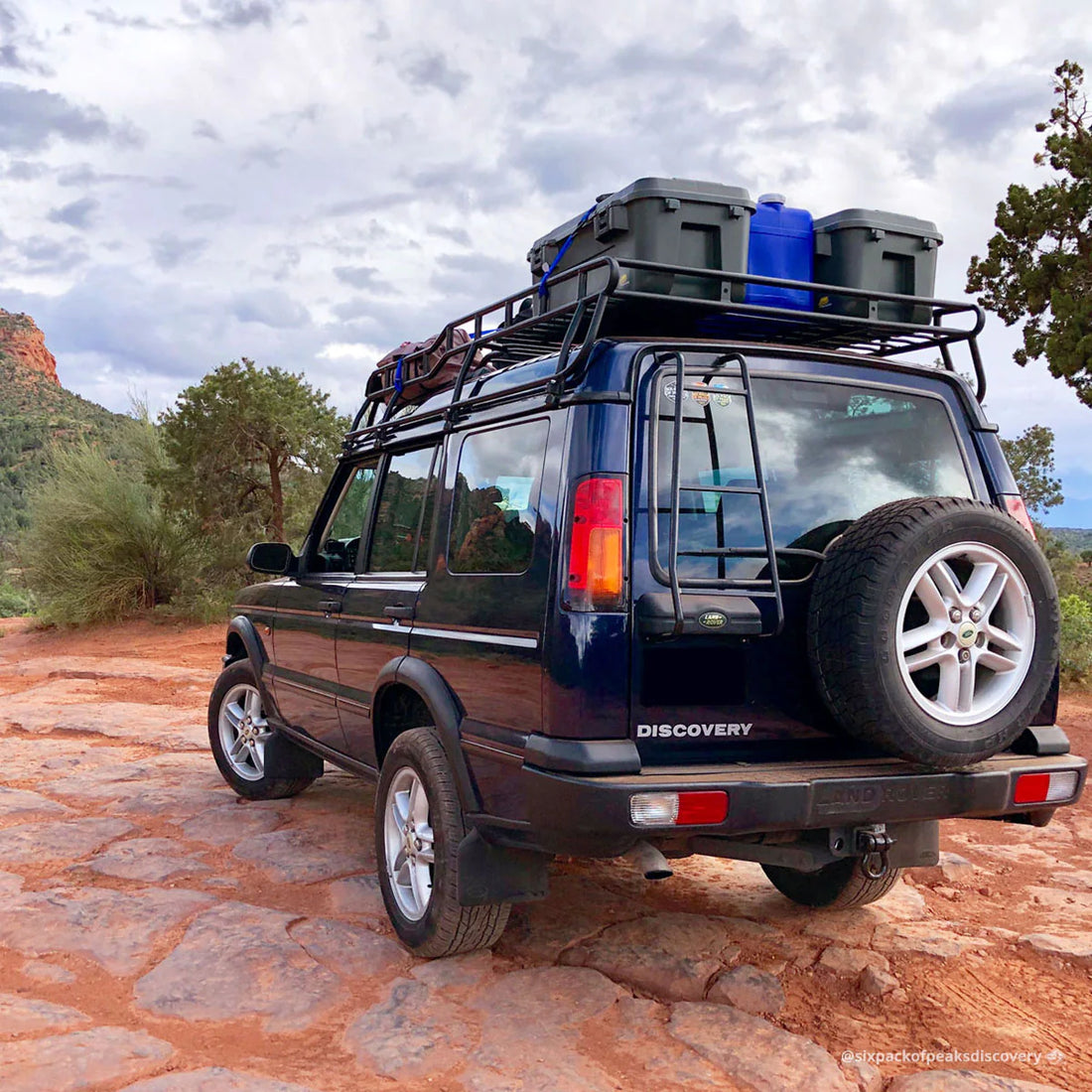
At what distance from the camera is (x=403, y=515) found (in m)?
4.50

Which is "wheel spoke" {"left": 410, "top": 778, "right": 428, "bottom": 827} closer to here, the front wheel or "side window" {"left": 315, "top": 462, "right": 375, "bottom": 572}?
the front wheel

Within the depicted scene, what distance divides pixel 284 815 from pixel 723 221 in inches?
153

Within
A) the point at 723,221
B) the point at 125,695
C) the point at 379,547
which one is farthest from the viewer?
the point at 125,695

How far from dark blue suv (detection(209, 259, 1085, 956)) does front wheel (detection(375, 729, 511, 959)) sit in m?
0.01

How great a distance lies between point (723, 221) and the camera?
12.0ft

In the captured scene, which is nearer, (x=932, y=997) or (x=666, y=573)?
(x=666, y=573)

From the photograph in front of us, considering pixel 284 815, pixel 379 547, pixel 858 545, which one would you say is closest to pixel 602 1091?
pixel 858 545

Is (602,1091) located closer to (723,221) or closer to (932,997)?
(932,997)

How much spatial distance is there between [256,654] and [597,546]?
11.3ft

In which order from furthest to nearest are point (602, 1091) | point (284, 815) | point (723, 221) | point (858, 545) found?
point (284, 815) → point (723, 221) → point (858, 545) → point (602, 1091)

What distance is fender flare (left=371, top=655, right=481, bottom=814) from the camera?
3490 millimetres

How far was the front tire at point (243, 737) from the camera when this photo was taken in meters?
6.03

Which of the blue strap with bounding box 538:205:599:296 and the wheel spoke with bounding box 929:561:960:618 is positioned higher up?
the blue strap with bounding box 538:205:599:296

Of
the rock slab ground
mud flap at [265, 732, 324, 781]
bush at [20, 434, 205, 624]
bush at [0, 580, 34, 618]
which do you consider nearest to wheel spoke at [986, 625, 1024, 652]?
the rock slab ground
